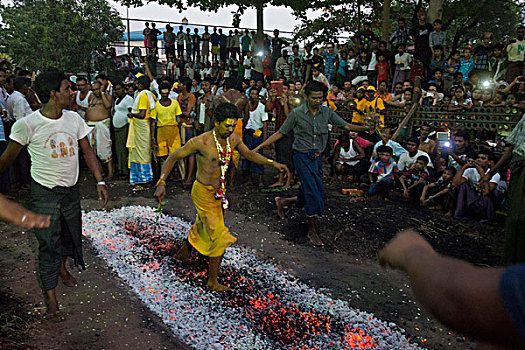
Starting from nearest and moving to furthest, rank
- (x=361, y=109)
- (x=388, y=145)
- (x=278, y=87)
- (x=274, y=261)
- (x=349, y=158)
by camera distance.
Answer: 1. (x=274, y=261)
2. (x=388, y=145)
3. (x=349, y=158)
4. (x=361, y=109)
5. (x=278, y=87)

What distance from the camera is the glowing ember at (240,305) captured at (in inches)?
138

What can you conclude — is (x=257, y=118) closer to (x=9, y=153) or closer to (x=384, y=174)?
(x=384, y=174)

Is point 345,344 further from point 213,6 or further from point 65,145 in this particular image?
point 213,6

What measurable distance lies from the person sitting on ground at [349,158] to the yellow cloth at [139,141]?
13.8ft

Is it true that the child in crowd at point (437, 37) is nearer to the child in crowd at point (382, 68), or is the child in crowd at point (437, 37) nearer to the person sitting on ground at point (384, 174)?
the child in crowd at point (382, 68)

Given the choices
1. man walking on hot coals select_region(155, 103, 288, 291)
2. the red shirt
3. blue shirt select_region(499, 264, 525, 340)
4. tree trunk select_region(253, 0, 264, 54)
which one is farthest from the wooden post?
tree trunk select_region(253, 0, 264, 54)

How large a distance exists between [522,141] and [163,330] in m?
3.57

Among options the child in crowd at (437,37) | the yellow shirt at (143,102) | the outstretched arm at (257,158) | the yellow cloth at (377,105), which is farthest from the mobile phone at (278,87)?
the outstretched arm at (257,158)

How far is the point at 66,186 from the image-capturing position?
389 cm

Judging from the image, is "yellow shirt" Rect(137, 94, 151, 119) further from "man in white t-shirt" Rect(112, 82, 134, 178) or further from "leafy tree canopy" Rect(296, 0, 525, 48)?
"leafy tree canopy" Rect(296, 0, 525, 48)

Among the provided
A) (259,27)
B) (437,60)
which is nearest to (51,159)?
(437,60)

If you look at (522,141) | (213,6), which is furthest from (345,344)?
(213,6)

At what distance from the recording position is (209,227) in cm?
442

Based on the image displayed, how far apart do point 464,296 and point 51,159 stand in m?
3.67
